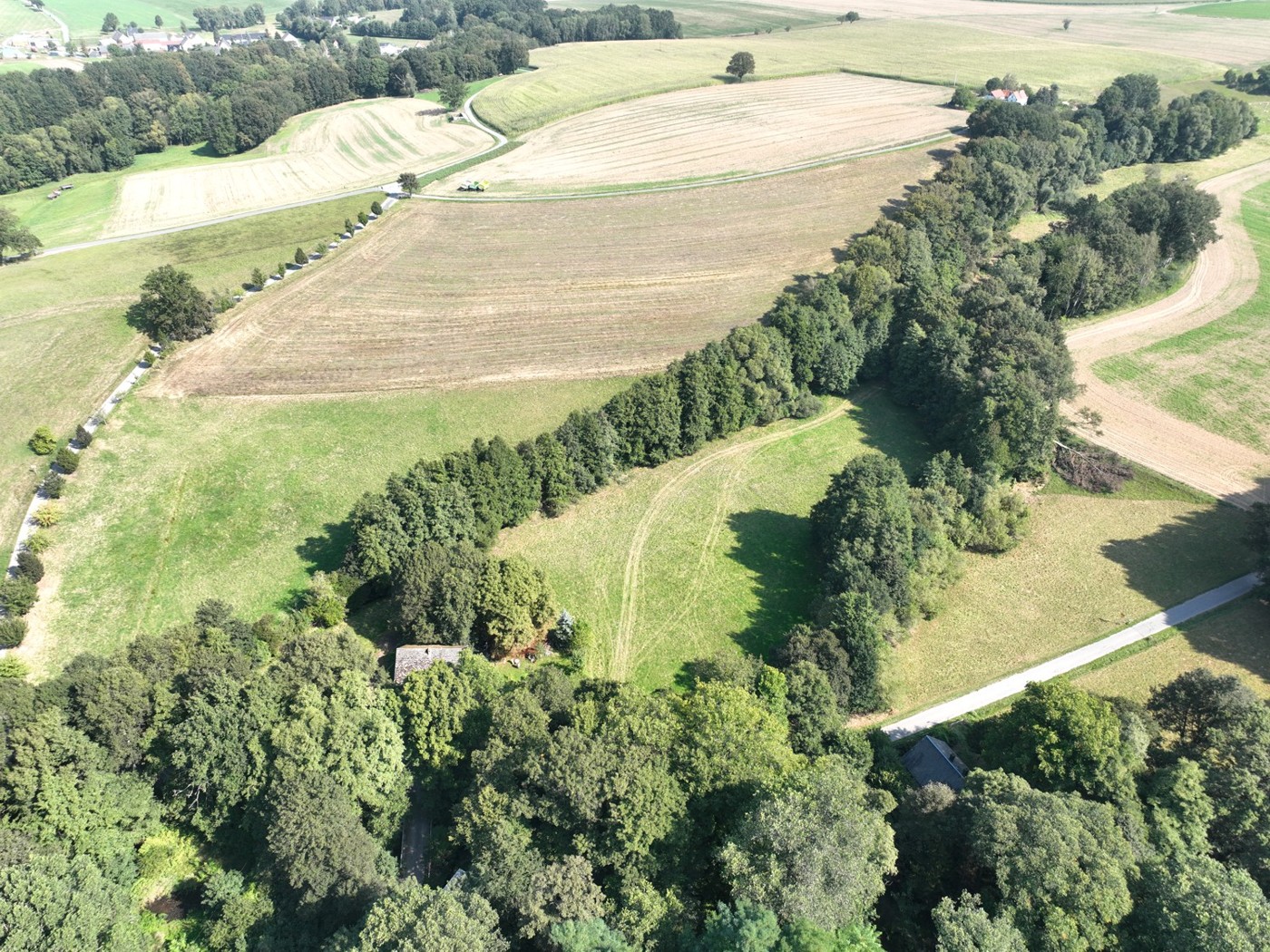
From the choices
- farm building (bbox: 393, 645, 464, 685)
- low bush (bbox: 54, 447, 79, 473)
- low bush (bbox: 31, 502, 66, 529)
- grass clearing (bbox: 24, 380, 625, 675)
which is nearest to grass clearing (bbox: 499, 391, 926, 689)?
farm building (bbox: 393, 645, 464, 685)

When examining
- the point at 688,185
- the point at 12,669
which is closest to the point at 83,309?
the point at 12,669

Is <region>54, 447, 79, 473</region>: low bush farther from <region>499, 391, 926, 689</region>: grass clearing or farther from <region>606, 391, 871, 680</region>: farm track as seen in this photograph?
<region>606, 391, 871, 680</region>: farm track

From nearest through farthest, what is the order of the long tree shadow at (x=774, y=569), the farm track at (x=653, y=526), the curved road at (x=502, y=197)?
the farm track at (x=653, y=526) → the long tree shadow at (x=774, y=569) → the curved road at (x=502, y=197)

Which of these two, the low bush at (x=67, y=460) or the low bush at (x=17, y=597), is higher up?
the low bush at (x=67, y=460)

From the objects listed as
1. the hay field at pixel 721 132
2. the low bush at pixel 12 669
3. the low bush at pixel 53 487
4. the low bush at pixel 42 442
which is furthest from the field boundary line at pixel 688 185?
the low bush at pixel 12 669

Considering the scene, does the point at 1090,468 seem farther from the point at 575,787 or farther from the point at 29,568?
the point at 29,568

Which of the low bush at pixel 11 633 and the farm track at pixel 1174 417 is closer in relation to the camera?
the low bush at pixel 11 633

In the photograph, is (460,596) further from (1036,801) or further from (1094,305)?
(1094,305)

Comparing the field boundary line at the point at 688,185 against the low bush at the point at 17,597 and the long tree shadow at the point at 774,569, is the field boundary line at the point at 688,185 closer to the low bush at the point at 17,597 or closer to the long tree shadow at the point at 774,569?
the long tree shadow at the point at 774,569

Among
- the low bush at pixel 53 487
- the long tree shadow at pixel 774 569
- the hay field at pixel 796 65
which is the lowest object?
the long tree shadow at pixel 774 569
